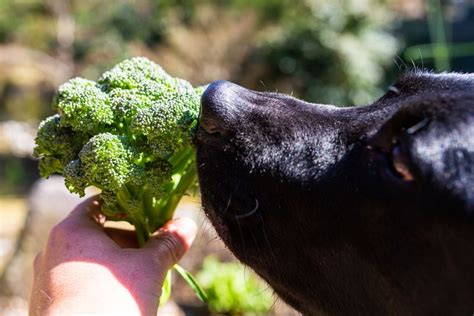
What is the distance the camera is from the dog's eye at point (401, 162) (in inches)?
73.9

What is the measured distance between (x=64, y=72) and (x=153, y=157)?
15.0 m

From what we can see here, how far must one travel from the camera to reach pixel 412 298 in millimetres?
1938

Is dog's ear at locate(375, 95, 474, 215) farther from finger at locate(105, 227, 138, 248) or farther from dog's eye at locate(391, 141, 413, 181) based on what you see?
finger at locate(105, 227, 138, 248)

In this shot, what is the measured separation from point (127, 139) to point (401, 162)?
83 centimetres

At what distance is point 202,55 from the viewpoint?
12609 millimetres

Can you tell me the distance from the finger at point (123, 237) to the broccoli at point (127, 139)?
61 millimetres

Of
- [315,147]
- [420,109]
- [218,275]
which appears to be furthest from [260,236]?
[218,275]

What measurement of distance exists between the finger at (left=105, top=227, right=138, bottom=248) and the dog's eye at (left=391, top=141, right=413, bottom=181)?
35.7 inches

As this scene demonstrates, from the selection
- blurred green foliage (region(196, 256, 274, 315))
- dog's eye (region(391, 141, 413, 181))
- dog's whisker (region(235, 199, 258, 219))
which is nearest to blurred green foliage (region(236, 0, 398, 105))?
blurred green foliage (region(196, 256, 274, 315))

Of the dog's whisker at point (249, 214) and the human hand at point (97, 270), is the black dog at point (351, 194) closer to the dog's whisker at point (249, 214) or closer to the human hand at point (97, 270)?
the dog's whisker at point (249, 214)

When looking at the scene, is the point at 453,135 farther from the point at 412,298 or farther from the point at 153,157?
the point at 153,157

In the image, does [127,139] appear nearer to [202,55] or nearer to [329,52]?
[329,52]

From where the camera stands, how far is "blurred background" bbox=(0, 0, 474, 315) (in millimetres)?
5840

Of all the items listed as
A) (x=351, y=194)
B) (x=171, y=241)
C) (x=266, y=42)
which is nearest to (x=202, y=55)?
(x=266, y=42)
